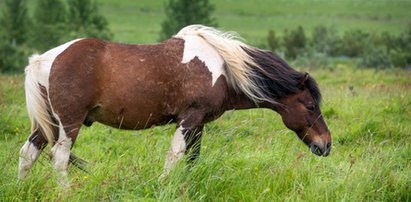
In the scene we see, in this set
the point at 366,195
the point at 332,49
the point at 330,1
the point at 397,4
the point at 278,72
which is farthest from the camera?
the point at 330,1

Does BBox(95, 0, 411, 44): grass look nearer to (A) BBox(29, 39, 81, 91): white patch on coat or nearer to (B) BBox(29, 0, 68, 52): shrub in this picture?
(B) BBox(29, 0, 68, 52): shrub

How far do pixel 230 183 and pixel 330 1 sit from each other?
98577mm

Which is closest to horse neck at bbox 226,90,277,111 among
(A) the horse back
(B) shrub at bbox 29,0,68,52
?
(A) the horse back

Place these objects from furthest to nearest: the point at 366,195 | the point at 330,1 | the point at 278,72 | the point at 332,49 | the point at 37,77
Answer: the point at 330,1 < the point at 332,49 < the point at 278,72 < the point at 37,77 < the point at 366,195

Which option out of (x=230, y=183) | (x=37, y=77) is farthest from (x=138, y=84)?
(x=230, y=183)

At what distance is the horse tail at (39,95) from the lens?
511cm

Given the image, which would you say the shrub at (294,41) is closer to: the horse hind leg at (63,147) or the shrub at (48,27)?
the shrub at (48,27)

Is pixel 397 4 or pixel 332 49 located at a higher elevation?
pixel 332 49

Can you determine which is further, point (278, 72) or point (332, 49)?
point (332, 49)

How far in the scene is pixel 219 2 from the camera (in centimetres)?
8838

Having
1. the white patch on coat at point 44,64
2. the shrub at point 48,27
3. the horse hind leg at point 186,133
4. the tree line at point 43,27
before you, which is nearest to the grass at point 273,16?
the shrub at point 48,27

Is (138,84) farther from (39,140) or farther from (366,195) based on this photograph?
(366,195)

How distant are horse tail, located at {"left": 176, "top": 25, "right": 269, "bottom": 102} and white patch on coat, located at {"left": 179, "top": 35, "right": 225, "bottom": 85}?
0.20 feet

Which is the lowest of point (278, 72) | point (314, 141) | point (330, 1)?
point (330, 1)
